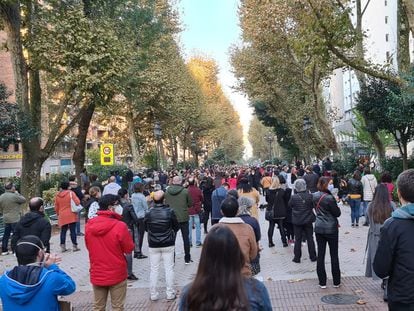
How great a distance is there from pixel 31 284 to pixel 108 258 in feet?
6.41

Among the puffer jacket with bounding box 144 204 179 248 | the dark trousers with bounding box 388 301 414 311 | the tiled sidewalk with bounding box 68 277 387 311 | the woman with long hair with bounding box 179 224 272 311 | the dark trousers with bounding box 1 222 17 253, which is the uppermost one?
the woman with long hair with bounding box 179 224 272 311

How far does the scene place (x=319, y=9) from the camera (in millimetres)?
15250

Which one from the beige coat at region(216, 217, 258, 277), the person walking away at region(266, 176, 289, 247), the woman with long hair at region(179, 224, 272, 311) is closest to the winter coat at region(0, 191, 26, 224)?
the person walking away at region(266, 176, 289, 247)

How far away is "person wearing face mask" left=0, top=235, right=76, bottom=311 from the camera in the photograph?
12.4 feet

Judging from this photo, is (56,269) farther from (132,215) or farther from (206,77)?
(206,77)

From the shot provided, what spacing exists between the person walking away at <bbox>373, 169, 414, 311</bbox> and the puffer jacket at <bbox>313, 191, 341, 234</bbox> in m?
3.59

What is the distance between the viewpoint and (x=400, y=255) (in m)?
3.73

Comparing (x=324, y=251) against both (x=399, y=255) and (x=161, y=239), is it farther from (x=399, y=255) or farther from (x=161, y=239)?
(x=399, y=255)

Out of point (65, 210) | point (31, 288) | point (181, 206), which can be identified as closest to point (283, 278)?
point (181, 206)

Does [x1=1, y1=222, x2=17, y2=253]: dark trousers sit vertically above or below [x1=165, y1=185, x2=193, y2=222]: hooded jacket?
below

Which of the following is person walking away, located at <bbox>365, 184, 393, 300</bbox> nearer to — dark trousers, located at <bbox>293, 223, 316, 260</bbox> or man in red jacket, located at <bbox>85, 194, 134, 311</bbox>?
dark trousers, located at <bbox>293, 223, 316, 260</bbox>

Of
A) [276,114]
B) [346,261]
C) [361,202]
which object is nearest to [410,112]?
[361,202]

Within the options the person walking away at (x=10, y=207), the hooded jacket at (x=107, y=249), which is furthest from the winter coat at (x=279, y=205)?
the person walking away at (x=10, y=207)

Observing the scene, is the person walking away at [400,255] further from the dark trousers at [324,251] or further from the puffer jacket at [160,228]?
the puffer jacket at [160,228]
